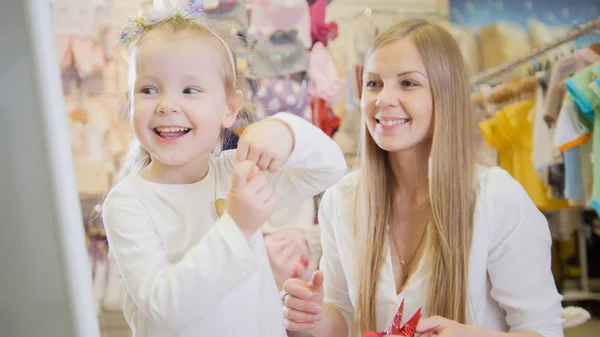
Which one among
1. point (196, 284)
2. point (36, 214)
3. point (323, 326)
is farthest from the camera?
point (323, 326)

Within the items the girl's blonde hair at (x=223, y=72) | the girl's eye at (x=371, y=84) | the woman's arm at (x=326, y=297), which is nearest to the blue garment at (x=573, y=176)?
the woman's arm at (x=326, y=297)

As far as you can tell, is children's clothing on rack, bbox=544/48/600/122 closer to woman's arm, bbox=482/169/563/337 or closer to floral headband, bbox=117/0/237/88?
woman's arm, bbox=482/169/563/337

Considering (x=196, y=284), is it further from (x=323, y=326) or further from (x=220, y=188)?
(x=323, y=326)

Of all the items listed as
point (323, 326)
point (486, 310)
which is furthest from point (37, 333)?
point (486, 310)

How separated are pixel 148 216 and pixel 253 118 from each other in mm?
107

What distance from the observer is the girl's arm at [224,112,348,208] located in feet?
1.29

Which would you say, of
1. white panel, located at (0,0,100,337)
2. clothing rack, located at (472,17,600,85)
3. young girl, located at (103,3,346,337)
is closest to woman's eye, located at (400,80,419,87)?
young girl, located at (103,3,346,337)

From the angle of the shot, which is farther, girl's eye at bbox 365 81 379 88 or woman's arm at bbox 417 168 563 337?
woman's arm at bbox 417 168 563 337

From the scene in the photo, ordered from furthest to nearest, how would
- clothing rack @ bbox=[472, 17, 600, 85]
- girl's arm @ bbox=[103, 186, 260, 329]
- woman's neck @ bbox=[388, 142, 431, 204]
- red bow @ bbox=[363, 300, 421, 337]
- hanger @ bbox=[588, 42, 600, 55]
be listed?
hanger @ bbox=[588, 42, 600, 55]
clothing rack @ bbox=[472, 17, 600, 85]
woman's neck @ bbox=[388, 142, 431, 204]
red bow @ bbox=[363, 300, 421, 337]
girl's arm @ bbox=[103, 186, 260, 329]

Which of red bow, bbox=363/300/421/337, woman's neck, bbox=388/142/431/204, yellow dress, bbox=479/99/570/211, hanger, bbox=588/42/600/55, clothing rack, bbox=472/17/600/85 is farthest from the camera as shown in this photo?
yellow dress, bbox=479/99/570/211

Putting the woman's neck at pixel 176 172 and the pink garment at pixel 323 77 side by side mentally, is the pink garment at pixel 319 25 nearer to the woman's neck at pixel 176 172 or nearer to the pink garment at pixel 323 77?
the pink garment at pixel 323 77

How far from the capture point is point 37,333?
25 cm

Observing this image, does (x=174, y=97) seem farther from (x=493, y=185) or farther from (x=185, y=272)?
(x=493, y=185)

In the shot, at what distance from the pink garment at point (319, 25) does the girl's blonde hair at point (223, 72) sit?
8cm
